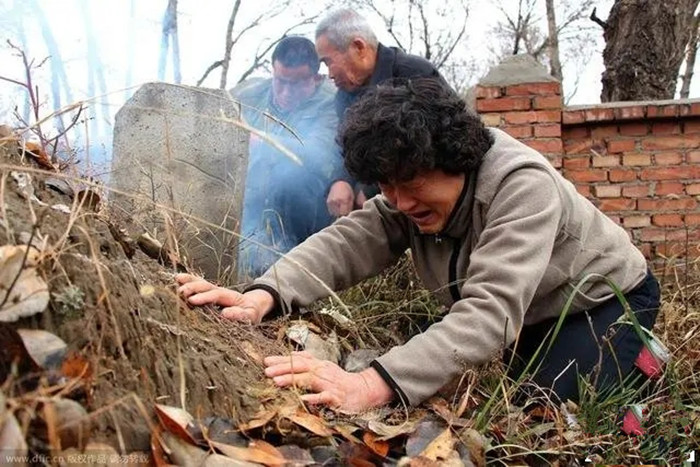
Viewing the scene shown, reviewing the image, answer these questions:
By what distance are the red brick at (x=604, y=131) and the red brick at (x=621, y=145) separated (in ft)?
0.19

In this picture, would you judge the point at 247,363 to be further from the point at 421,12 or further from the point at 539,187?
the point at 421,12

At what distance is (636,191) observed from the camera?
576 centimetres

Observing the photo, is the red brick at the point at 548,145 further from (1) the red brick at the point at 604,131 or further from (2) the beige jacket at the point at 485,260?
(2) the beige jacket at the point at 485,260

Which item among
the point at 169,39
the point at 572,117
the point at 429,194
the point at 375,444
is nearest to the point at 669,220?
the point at 572,117

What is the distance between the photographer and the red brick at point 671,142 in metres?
5.67

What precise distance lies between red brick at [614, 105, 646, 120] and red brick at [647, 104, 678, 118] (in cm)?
5

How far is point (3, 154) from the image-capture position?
5.99ft

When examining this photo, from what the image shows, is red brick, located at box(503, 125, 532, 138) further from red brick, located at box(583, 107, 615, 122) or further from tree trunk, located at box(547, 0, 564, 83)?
tree trunk, located at box(547, 0, 564, 83)

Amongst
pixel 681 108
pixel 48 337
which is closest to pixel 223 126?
pixel 48 337

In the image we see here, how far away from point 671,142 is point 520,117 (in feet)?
3.79

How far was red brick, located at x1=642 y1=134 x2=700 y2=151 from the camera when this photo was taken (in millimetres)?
5668

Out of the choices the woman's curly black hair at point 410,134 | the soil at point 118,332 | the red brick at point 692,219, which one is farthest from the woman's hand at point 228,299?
the red brick at point 692,219

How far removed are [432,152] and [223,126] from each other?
1915 millimetres

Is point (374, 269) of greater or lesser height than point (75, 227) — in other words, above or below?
below
